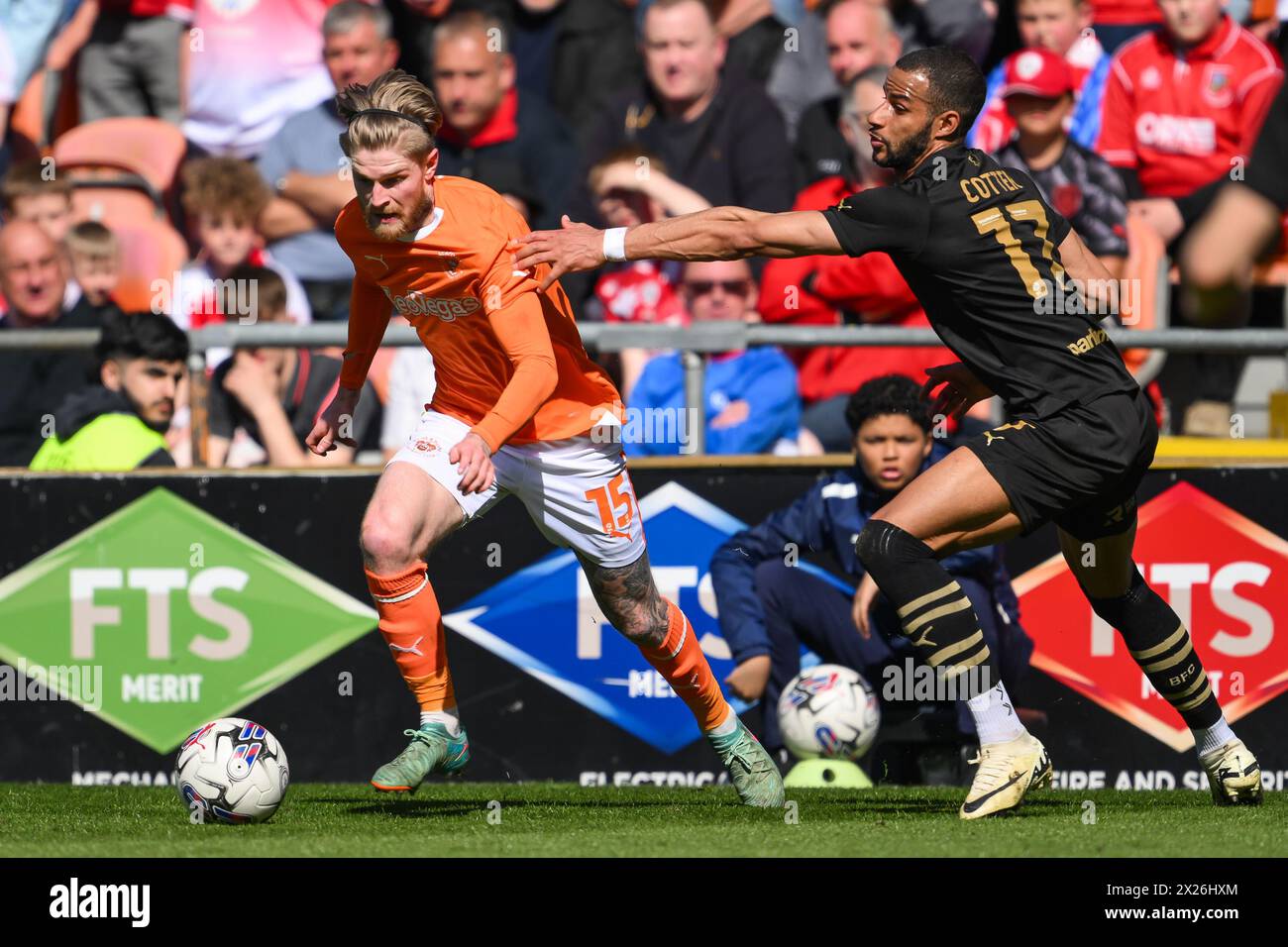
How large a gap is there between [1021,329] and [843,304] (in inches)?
136

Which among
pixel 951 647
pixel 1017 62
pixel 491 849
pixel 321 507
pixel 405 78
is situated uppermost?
pixel 1017 62

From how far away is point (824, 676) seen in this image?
7.98 m

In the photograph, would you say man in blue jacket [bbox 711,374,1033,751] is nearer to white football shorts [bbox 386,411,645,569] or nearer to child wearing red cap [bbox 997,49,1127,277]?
white football shorts [bbox 386,411,645,569]

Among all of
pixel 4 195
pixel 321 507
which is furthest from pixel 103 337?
pixel 4 195

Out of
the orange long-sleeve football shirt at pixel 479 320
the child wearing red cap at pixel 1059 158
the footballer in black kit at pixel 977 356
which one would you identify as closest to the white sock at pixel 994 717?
the footballer in black kit at pixel 977 356

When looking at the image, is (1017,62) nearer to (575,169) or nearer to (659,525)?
(575,169)

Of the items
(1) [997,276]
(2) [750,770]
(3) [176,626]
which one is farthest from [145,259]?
(1) [997,276]

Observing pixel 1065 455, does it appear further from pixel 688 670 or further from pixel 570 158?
pixel 570 158

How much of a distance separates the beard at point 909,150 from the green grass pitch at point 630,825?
2.06 meters

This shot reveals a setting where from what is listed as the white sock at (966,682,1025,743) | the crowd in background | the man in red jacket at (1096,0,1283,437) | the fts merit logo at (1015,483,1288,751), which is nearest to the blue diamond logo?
the crowd in background

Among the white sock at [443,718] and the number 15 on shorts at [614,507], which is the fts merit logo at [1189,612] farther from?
the white sock at [443,718]

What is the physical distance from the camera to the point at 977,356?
20.3ft

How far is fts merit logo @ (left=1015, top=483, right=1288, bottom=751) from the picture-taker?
8.22m

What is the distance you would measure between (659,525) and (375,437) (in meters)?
2.03
